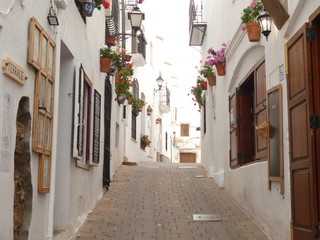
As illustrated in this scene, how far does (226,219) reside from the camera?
9.42m

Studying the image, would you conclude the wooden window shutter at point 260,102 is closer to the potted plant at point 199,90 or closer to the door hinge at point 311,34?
the door hinge at point 311,34

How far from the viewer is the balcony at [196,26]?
662 inches

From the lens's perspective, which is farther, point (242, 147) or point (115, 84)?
point (115, 84)

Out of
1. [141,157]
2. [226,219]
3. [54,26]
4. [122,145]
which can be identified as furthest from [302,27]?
[141,157]

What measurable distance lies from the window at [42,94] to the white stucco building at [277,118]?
3056mm

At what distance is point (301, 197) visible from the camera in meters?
6.20

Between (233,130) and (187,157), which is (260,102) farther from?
(187,157)

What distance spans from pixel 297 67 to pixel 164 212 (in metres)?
4.66

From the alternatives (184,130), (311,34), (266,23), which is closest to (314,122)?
(311,34)

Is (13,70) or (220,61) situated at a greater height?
(220,61)

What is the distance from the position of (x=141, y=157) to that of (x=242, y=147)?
485 inches

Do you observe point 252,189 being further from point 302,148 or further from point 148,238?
point 302,148

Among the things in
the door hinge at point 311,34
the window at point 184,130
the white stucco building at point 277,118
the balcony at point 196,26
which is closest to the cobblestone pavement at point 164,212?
the white stucco building at point 277,118

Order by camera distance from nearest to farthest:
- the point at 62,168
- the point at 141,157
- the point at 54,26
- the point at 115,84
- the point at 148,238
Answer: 1. the point at 54,26
2. the point at 62,168
3. the point at 148,238
4. the point at 115,84
5. the point at 141,157
